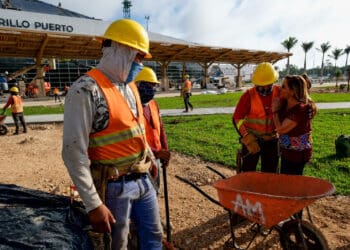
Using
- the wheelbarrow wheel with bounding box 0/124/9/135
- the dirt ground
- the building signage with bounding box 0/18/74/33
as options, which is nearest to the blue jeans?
the dirt ground

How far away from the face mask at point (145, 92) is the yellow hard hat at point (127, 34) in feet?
4.88

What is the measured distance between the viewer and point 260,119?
393 centimetres

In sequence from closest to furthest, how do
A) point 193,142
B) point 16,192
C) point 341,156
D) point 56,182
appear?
point 16,192
point 56,182
point 341,156
point 193,142

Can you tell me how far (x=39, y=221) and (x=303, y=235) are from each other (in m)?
2.09

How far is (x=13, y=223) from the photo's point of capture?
2.06m

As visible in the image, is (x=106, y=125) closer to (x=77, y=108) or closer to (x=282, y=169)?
(x=77, y=108)

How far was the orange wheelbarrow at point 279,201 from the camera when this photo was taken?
239cm

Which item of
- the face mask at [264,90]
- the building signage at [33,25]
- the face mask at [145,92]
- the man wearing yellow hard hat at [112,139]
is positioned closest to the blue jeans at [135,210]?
the man wearing yellow hard hat at [112,139]

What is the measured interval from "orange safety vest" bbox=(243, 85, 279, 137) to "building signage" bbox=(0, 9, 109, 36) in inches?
1247

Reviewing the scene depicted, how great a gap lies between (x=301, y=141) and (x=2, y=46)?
27.4 meters

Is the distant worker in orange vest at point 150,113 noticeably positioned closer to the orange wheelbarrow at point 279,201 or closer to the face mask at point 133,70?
the orange wheelbarrow at point 279,201

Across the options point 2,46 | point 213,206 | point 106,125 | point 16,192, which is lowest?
point 213,206

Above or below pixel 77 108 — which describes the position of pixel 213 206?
below

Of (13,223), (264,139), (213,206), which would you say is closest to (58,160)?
(213,206)
